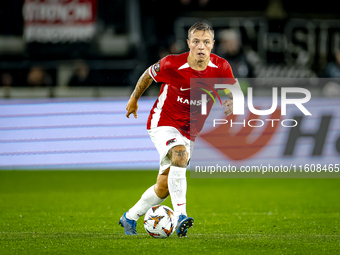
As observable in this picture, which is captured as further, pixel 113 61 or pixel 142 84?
pixel 113 61

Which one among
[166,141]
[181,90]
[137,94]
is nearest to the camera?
[166,141]

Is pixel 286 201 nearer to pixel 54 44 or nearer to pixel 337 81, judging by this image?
pixel 337 81

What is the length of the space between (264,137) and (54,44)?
4.80 metres

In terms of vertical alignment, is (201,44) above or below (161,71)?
above

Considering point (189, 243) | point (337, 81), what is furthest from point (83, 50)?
point (189, 243)

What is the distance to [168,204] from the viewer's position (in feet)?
23.5

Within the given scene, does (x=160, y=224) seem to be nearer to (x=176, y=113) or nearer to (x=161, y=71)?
(x=176, y=113)

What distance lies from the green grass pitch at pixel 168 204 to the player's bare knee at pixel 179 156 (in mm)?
649

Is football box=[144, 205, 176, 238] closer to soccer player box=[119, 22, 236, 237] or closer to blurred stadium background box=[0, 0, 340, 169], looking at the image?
soccer player box=[119, 22, 236, 237]

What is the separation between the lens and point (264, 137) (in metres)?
9.54

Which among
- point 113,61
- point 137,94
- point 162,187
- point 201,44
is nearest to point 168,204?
point 162,187

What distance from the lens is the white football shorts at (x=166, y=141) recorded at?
4.79 m

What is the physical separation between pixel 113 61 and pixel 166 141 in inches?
272

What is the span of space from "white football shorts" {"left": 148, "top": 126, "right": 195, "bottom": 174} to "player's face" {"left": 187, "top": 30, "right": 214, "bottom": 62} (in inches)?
27.1
